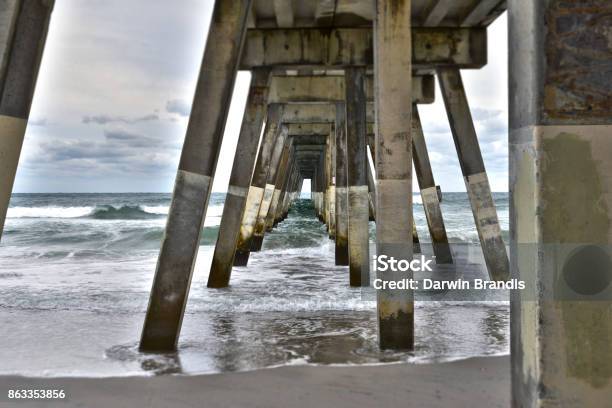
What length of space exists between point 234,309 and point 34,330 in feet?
6.72

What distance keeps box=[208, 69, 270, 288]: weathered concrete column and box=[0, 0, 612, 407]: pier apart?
0.07 feet

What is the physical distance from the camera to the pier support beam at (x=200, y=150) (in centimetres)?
379

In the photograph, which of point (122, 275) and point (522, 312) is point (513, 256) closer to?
point (522, 312)

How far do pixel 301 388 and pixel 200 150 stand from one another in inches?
70.0

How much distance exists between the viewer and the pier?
194 cm

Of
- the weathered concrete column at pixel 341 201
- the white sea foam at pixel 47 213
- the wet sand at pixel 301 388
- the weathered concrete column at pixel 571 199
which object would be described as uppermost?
the white sea foam at pixel 47 213

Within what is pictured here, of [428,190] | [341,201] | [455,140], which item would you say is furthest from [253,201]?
[455,140]

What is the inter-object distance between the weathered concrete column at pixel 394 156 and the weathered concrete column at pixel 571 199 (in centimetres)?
205

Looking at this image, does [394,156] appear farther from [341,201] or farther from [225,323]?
[341,201]

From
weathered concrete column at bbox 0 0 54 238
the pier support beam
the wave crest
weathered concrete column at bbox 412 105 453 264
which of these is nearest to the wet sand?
the pier support beam

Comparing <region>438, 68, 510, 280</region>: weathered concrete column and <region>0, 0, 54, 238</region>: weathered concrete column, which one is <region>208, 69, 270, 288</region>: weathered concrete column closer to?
<region>438, 68, 510, 280</region>: weathered concrete column

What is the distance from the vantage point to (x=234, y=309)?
19.8ft

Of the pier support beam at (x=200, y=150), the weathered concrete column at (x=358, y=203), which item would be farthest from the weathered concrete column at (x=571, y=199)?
the weathered concrete column at (x=358, y=203)

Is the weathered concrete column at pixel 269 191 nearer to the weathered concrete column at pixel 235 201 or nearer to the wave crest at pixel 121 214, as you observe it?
the weathered concrete column at pixel 235 201
